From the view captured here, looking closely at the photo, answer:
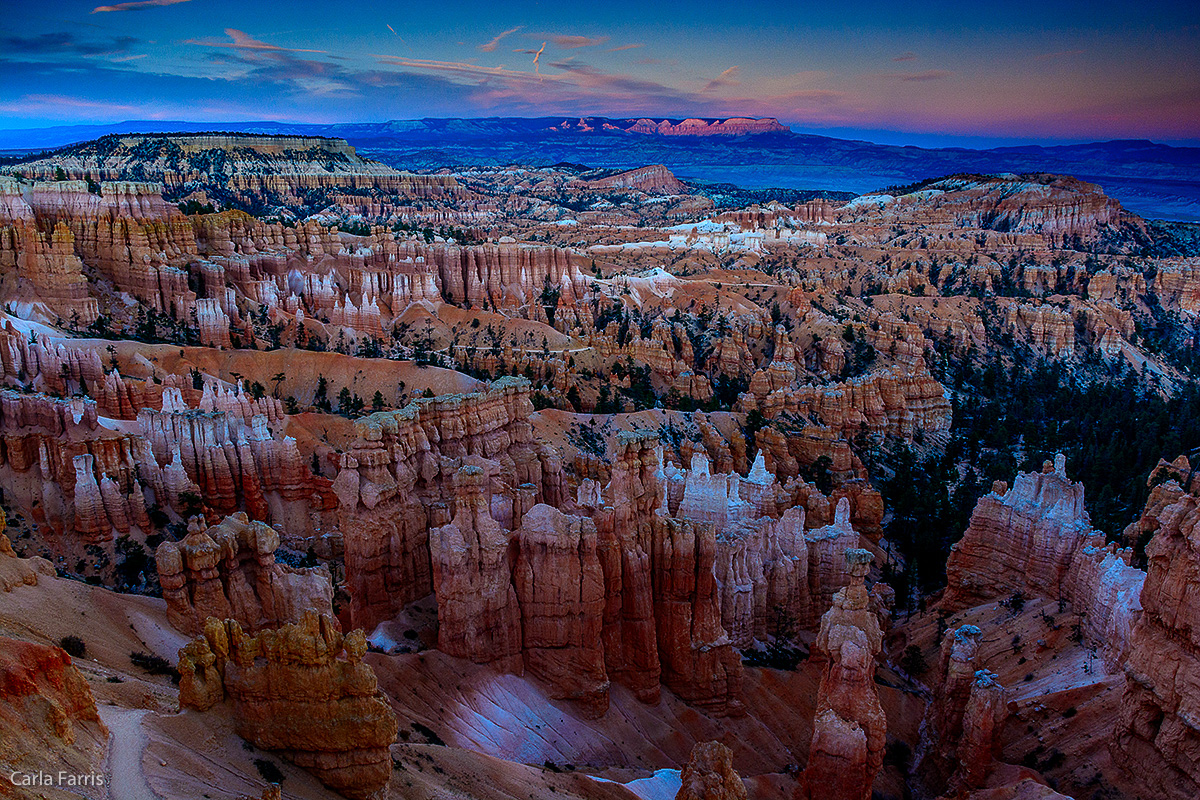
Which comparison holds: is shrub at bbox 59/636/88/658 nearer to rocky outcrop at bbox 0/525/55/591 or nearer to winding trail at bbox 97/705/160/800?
rocky outcrop at bbox 0/525/55/591

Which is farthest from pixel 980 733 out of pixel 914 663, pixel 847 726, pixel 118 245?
pixel 118 245

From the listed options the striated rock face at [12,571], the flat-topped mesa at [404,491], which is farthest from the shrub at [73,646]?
the flat-topped mesa at [404,491]

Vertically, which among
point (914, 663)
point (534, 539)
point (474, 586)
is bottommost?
point (914, 663)

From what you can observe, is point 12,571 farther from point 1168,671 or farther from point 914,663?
point 914,663

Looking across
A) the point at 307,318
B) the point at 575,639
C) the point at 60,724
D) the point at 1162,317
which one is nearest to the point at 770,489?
the point at 575,639

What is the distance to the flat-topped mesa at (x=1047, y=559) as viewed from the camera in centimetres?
2394

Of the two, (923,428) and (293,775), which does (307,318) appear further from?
(293,775)

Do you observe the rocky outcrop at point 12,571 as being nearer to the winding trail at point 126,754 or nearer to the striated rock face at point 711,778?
the winding trail at point 126,754

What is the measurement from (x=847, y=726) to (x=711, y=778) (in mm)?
5885

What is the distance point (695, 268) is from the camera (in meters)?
100

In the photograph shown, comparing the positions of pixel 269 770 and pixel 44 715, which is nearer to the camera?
pixel 44 715

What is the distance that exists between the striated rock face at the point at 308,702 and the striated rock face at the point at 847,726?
1069cm

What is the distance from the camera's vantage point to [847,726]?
19281mm

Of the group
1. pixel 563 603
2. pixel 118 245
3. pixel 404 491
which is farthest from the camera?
pixel 118 245
